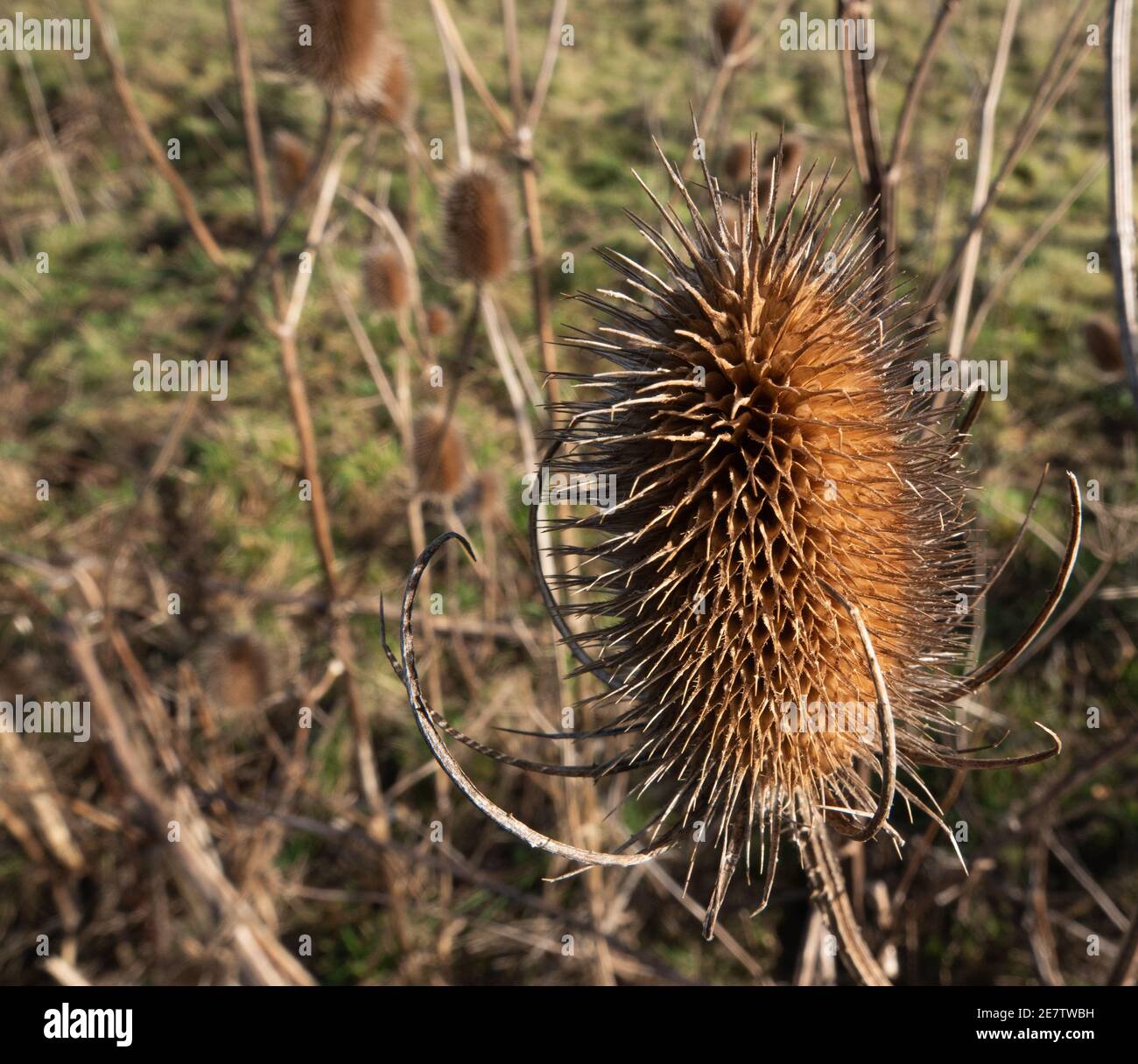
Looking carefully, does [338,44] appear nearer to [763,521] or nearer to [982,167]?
[982,167]

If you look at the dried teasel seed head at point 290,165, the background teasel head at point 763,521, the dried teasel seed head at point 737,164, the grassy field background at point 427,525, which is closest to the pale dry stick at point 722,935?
the grassy field background at point 427,525

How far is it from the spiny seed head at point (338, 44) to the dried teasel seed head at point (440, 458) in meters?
1.10

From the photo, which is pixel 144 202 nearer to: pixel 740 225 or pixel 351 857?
pixel 351 857

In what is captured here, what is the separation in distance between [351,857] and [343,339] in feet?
11.1

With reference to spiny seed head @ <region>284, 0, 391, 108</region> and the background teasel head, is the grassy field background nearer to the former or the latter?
spiny seed head @ <region>284, 0, 391, 108</region>

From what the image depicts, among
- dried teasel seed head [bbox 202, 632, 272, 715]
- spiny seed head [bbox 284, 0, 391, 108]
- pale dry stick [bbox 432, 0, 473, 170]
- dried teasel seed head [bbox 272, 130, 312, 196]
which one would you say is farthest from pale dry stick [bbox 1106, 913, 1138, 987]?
dried teasel seed head [bbox 272, 130, 312, 196]

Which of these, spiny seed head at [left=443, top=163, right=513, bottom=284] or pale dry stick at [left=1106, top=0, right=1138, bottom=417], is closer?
pale dry stick at [left=1106, top=0, right=1138, bottom=417]

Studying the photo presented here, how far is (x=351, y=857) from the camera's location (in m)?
3.80

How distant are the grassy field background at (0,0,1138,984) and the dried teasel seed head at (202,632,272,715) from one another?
0.10 m

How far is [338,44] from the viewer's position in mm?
2744

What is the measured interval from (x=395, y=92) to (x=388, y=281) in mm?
684

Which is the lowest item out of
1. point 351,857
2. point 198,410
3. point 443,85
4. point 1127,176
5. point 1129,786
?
point 351,857

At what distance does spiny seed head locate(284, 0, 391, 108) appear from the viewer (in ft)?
8.95
